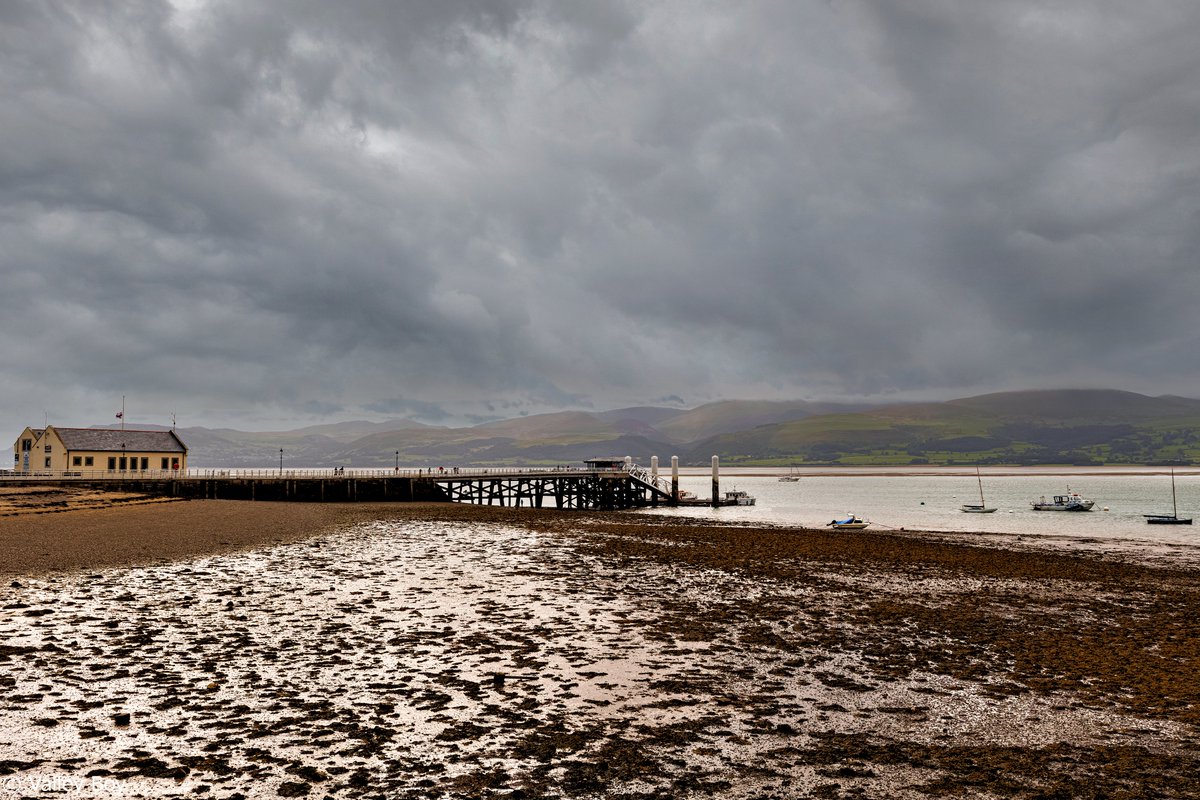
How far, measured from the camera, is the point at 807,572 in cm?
2817

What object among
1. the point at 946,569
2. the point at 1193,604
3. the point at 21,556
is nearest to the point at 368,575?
the point at 21,556

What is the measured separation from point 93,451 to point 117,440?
10.8 ft

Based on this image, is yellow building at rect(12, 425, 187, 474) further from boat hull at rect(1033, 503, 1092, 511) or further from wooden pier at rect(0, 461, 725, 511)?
boat hull at rect(1033, 503, 1092, 511)

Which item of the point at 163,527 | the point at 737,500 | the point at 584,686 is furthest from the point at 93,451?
the point at 584,686

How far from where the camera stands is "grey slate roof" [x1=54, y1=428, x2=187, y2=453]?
82.1 m

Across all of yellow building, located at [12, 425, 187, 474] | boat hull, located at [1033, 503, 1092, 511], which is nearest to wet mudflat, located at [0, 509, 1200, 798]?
boat hull, located at [1033, 503, 1092, 511]

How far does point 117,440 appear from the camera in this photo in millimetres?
85125

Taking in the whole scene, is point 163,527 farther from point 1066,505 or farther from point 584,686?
point 1066,505

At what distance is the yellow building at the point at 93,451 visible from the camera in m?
80.8

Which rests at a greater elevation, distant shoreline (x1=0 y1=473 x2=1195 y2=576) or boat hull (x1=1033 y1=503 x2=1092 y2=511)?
distant shoreline (x1=0 y1=473 x2=1195 y2=576)

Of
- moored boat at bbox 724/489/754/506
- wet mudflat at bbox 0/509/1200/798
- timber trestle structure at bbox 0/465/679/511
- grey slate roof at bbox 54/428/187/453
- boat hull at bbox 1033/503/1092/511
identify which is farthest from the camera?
moored boat at bbox 724/489/754/506

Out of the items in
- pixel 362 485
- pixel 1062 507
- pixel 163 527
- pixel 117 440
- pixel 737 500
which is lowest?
pixel 1062 507

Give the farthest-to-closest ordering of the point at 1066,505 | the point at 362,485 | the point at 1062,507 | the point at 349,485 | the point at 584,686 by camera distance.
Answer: the point at 1062,507 → the point at 1066,505 → the point at 362,485 → the point at 349,485 → the point at 584,686

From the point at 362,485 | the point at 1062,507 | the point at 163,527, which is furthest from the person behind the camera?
the point at 1062,507
